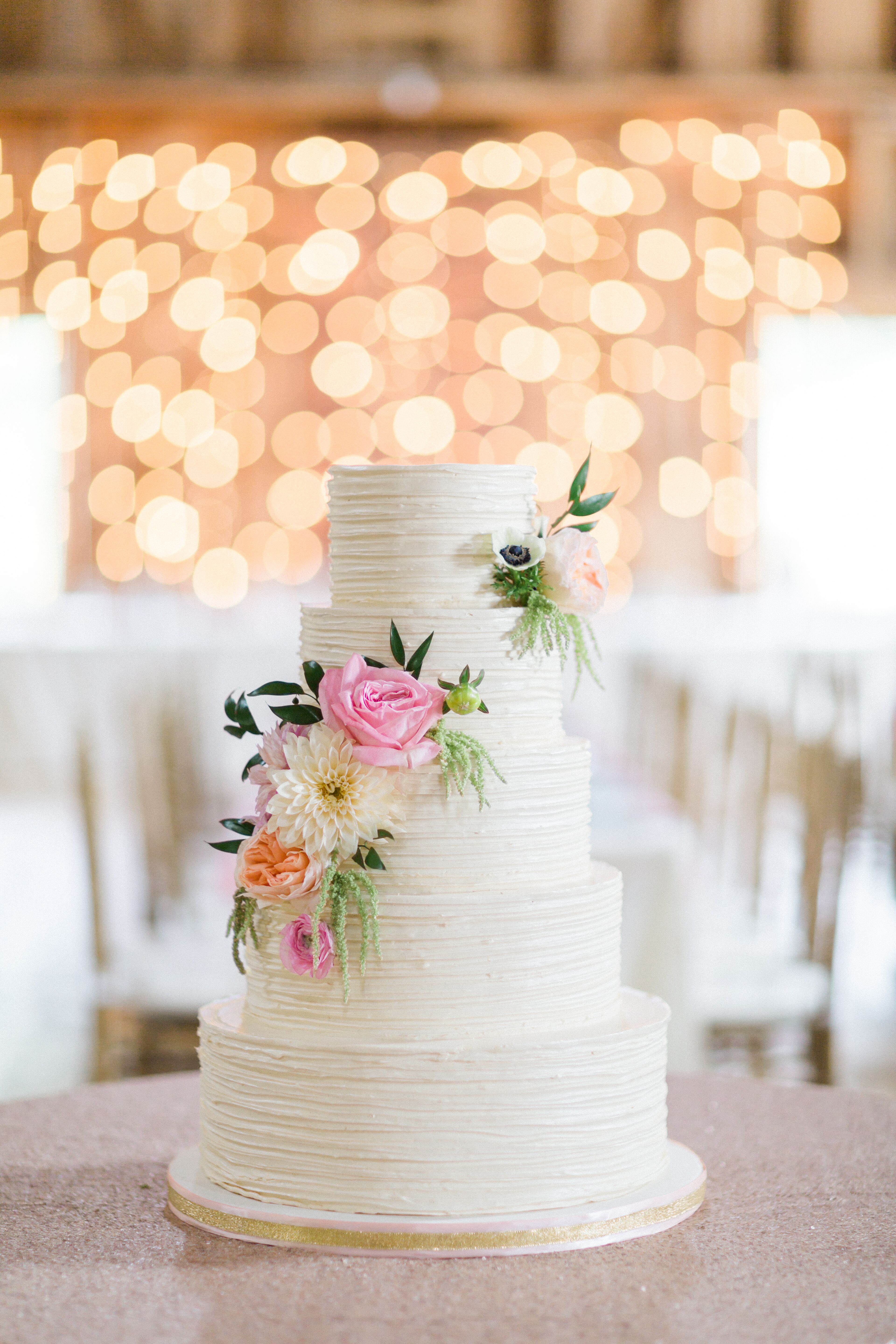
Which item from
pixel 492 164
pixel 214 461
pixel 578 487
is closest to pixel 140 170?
pixel 214 461

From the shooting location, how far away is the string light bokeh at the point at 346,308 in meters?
7.43

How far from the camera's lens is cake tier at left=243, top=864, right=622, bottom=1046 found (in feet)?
4.90

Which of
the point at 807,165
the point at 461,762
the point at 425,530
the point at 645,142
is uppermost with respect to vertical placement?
the point at 645,142

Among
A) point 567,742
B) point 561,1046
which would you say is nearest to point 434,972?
point 561,1046

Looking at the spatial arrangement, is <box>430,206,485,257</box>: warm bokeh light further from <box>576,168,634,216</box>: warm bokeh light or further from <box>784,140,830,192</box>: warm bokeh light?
<box>784,140,830,192</box>: warm bokeh light

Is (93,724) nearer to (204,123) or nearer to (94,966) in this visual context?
(204,123)

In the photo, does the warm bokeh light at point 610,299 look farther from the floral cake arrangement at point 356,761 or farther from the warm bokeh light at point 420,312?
the floral cake arrangement at point 356,761

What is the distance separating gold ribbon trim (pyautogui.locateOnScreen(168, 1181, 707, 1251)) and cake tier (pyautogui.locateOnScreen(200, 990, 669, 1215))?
3cm

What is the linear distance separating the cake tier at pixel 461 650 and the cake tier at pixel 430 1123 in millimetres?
323

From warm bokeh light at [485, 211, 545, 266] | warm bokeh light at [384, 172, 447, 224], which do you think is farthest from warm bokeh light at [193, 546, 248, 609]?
warm bokeh light at [485, 211, 545, 266]

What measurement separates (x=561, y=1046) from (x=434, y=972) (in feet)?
0.47

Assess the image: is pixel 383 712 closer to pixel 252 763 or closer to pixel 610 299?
pixel 252 763

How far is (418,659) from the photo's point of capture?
4.95 ft

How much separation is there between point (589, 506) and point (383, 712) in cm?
33
